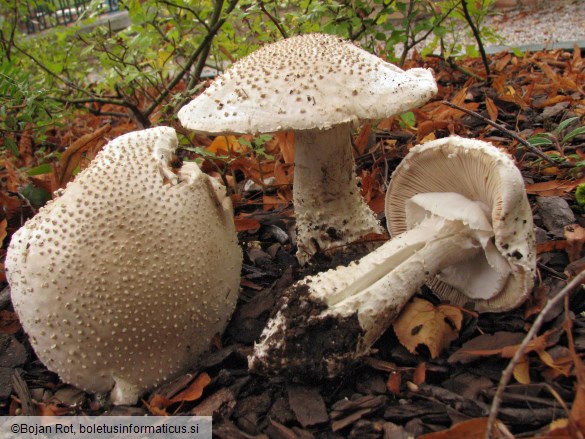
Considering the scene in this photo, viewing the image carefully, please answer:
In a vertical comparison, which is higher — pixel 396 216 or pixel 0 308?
pixel 396 216

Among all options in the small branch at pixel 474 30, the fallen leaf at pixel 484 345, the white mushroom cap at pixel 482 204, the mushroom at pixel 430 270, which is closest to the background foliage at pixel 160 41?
the small branch at pixel 474 30

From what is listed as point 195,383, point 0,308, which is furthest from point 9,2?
point 195,383

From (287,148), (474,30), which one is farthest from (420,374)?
(474,30)

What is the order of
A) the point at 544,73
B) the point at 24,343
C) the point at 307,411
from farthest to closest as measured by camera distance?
the point at 544,73, the point at 24,343, the point at 307,411

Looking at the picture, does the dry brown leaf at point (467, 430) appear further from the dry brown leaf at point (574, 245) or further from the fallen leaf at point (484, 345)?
the dry brown leaf at point (574, 245)

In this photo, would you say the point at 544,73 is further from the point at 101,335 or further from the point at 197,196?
the point at 101,335

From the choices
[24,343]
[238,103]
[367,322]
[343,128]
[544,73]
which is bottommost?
[24,343]

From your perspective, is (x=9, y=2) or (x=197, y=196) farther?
(x=9, y=2)
